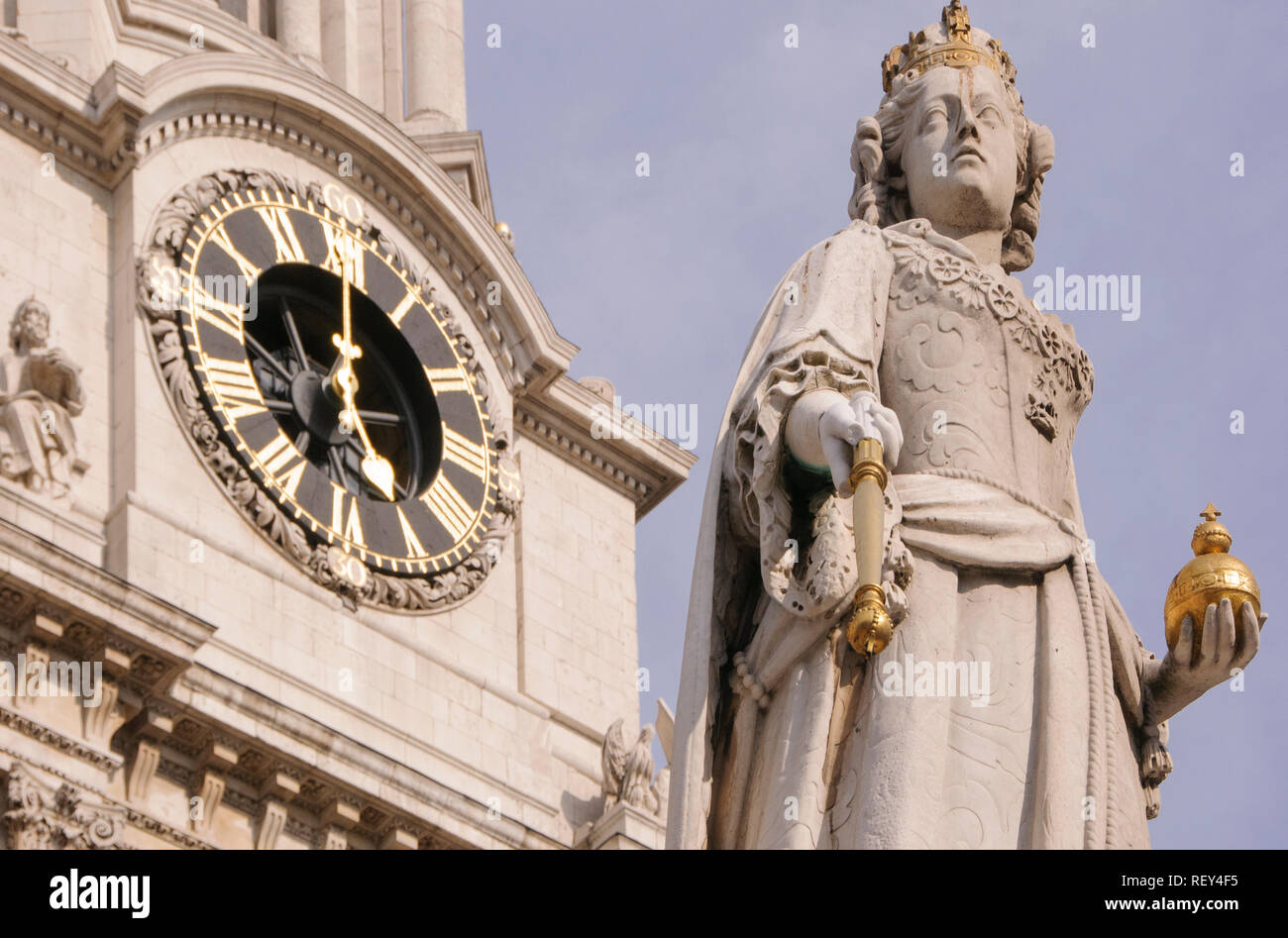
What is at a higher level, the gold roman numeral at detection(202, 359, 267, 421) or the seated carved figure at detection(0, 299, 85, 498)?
the gold roman numeral at detection(202, 359, 267, 421)

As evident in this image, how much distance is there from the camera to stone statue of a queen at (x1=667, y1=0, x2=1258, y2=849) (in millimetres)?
12625

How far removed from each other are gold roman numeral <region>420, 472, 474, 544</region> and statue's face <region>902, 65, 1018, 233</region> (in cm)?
2401

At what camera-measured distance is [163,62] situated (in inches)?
1451

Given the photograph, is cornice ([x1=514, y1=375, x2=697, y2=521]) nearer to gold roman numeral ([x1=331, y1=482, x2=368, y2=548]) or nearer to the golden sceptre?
gold roman numeral ([x1=331, y1=482, x2=368, y2=548])

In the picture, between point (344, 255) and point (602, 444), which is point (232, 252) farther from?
point (602, 444)

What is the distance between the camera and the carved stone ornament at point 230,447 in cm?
3584

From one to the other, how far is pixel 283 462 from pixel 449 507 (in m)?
2.53

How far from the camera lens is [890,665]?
12.8 m

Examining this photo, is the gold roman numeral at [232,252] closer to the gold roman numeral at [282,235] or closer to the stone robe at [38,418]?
the gold roman numeral at [282,235]

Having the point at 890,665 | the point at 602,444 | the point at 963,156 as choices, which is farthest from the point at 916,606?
the point at 602,444

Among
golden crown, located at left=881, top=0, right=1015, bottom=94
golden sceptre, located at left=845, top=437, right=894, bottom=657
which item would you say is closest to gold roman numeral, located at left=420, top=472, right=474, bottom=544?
golden crown, located at left=881, top=0, right=1015, bottom=94

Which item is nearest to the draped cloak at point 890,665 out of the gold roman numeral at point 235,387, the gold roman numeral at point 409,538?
the gold roman numeral at point 235,387
